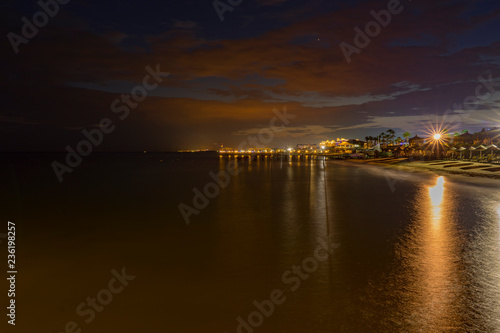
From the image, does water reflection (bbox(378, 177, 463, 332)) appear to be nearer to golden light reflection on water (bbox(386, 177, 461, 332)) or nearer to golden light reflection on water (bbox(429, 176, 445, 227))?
golden light reflection on water (bbox(386, 177, 461, 332))

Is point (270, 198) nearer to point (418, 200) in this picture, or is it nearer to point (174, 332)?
point (418, 200)

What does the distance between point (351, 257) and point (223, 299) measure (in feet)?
14.7

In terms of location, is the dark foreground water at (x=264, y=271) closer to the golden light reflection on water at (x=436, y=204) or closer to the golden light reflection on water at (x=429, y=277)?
the golden light reflection on water at (x=429, y=277)

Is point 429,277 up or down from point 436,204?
down

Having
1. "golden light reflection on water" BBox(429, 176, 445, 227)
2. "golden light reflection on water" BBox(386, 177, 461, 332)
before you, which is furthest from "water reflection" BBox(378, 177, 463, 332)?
"golden light reflection on water" BBox(429, 176, 445, 227)

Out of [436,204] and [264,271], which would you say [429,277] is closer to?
[264,271]

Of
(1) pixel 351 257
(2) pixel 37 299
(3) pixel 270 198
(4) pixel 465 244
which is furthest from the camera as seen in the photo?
(3) pixel 270 198

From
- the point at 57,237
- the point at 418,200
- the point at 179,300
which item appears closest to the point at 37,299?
the point at 179,300

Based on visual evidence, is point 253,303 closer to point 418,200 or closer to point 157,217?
point 157,217

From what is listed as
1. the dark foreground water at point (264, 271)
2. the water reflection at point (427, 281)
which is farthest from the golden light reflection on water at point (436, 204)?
the water reflection at point (427, 281)

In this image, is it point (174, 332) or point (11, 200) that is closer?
point (174, 332)

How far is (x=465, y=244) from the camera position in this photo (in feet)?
35.4

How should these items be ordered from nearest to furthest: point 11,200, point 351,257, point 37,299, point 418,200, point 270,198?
point 37,299
point 351,257
point 418,200
point 270,198
point 11,200

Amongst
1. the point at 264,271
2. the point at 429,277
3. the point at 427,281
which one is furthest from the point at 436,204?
the point at 264,271
